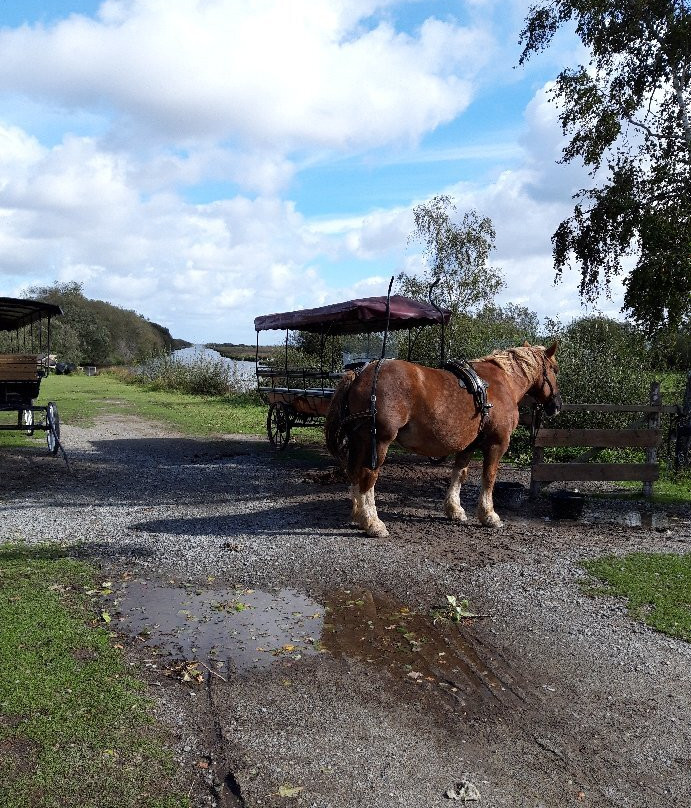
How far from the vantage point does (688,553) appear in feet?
22.9

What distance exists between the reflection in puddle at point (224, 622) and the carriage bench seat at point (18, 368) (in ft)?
22.1

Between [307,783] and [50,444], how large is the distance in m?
10.8

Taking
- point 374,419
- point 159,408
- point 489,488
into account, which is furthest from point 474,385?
point 159,408

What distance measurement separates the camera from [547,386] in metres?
9.09

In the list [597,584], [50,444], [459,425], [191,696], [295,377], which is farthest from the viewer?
[295,377]

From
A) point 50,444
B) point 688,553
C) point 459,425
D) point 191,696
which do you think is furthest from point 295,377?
point 191,696

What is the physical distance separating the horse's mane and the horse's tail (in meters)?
2.05

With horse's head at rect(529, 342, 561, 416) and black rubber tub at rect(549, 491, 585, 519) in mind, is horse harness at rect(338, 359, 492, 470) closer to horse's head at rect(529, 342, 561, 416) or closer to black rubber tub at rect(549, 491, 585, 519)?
horse's head at rect(529, 342, 561, 416)

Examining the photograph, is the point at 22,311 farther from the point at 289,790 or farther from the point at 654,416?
the point at 289,790

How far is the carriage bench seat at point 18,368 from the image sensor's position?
11.1m

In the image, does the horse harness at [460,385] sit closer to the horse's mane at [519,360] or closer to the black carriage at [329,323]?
the horse's mane at [519,360]

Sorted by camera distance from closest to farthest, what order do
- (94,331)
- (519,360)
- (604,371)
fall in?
(519,360)
(604,371)
(94,331)

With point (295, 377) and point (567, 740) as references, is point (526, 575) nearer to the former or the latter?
point (567, 740)

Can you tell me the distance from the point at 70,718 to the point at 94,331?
5838 cm
